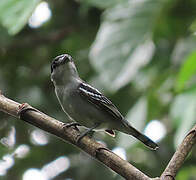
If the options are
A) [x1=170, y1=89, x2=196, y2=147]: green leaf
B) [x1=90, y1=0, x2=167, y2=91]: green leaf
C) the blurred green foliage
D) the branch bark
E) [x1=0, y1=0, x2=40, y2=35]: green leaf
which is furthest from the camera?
[x1=90, y1=0, x2=167, y2=91]: green leaf

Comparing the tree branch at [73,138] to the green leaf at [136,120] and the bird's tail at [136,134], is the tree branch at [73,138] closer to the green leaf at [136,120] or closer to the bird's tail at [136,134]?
the bird's tail at [136,134]

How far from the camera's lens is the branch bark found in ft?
8.41

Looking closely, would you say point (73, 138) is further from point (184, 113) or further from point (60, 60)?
point (60, 60)

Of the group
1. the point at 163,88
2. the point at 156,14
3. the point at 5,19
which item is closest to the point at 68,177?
the point at 163,88

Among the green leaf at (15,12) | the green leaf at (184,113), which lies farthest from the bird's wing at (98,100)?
Result: the green leaf at (15,12)

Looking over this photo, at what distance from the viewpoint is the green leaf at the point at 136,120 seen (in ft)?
14.4

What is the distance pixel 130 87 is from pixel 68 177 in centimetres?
135

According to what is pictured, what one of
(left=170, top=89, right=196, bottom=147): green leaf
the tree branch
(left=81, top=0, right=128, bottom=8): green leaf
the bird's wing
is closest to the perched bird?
the bird's wing

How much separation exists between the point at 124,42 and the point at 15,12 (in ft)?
4.24

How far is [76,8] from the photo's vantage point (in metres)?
6.36

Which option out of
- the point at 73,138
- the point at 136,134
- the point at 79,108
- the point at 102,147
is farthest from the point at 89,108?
the point at 102,147

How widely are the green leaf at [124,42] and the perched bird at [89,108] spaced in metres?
0.18

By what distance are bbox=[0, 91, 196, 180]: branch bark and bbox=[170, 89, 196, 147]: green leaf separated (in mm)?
1045

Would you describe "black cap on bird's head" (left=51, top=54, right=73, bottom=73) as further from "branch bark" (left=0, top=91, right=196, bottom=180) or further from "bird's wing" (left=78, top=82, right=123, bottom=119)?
"branch bark" (left=0, top=91, right=196, bottom=180)
